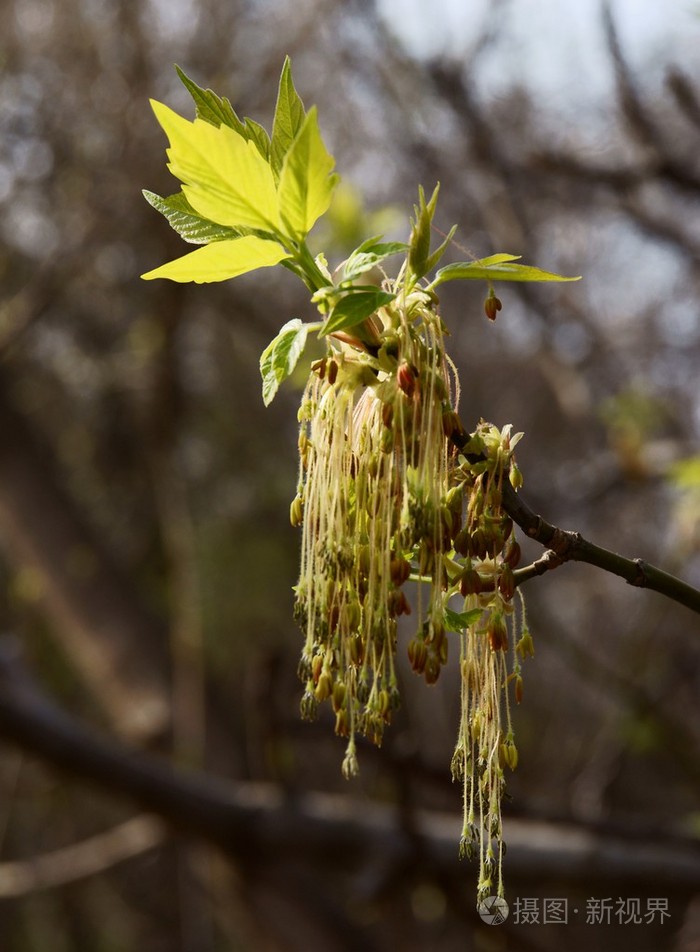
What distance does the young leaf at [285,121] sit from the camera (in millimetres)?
766

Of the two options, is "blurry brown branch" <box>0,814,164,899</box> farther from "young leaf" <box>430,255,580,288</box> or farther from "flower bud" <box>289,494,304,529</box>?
"young leaf" <box>430,255,580,288</box>

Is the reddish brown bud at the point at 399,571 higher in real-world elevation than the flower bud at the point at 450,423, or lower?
lower

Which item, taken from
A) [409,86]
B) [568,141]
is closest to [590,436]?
[568,141]

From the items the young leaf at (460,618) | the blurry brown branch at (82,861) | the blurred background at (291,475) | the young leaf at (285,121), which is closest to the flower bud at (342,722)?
the young leaf at (460,618)

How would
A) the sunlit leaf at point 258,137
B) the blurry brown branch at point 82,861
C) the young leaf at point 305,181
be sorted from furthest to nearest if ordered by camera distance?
the blurry brown branch at point 82,861 → the sunlit leaf at point 258,137 → the young leaf at point 305,181

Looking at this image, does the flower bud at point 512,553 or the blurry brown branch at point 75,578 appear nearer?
the flower bud at point 512,553

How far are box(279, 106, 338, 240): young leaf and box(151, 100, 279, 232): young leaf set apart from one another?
0.01m

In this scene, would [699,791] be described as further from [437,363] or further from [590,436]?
[437,363]

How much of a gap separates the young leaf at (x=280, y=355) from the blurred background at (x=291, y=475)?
1.36 meters

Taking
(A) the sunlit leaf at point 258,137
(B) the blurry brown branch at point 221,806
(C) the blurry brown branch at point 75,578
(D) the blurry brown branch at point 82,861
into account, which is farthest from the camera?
(C) the blurry brown branch at point 75,578

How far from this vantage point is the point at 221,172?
713mm

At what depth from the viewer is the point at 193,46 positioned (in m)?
3.59

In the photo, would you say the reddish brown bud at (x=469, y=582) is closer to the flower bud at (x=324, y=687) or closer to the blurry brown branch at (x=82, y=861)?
the flower bud at (x=324, y=687)

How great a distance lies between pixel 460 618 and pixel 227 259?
35 cm
